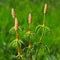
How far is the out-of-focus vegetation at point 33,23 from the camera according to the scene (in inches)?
111

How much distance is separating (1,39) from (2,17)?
1.63 feet

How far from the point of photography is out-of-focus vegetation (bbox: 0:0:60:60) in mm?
2824

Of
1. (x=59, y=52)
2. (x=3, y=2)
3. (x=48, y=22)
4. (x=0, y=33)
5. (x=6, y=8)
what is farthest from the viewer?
(x=3, y=2)

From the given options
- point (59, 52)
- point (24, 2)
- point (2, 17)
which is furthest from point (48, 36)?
point (24, 2)

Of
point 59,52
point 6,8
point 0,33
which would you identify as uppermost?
point 6,8

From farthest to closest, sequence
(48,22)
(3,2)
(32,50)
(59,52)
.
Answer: (3,2), (48,22), (59,52), (32,50)

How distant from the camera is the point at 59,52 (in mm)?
2922

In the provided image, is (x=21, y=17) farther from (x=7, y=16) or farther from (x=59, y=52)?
(x=59, y=52)

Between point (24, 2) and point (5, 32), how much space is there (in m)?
0.83

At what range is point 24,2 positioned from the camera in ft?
12.9

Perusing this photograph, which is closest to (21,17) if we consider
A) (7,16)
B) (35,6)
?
(7,16)

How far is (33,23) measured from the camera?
10.7ft

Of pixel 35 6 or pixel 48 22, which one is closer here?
pixel 48 22

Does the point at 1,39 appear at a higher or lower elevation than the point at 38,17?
lower
